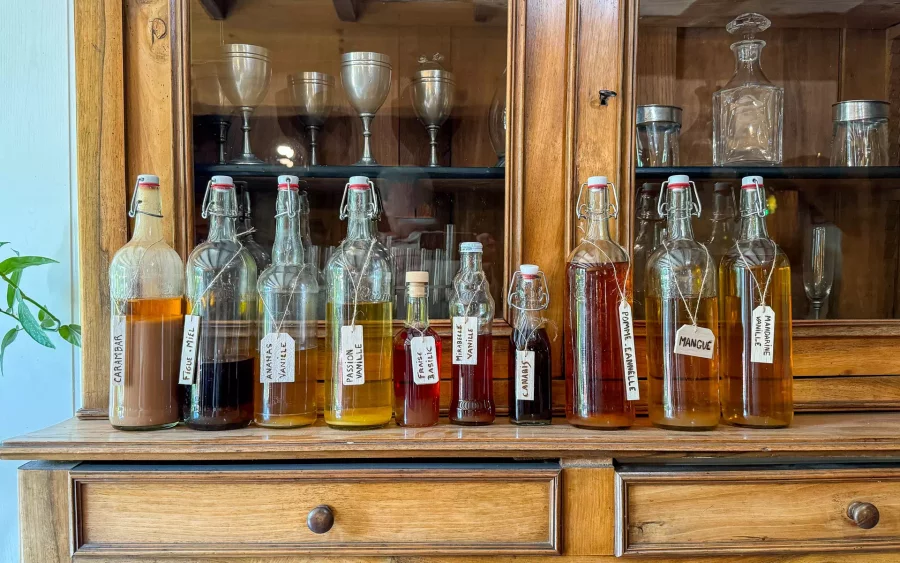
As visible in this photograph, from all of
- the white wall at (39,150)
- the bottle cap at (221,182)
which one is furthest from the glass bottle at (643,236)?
the white wall at (39,150)

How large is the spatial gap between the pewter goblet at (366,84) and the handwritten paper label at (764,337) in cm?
68

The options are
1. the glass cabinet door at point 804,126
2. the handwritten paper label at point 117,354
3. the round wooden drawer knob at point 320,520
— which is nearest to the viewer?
the round wooden drawer knob at point 320,520

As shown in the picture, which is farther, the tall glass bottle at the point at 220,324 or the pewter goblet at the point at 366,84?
the pewter goblet at the point at 366,84

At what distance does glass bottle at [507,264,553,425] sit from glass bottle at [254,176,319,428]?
323mm

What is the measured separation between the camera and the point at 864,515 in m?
0.85

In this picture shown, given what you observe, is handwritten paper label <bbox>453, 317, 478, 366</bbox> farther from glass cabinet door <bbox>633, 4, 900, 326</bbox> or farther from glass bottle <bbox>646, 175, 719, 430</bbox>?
glass cabinet door <bbox>633, 4, 900, 326</bbox>

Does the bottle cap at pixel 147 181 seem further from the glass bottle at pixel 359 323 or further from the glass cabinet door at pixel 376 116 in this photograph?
the glass bottle at pixel 359 323

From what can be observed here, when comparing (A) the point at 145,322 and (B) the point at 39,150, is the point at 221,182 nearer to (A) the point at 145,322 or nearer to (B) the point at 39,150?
(A) the point at 145,322

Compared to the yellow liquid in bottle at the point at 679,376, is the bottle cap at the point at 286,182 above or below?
above

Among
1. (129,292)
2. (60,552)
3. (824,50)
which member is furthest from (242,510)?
(824,50)

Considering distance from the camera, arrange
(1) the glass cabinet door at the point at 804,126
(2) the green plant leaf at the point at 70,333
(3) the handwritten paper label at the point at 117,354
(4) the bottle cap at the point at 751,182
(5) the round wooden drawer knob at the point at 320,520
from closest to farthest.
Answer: (5) the round wooden drawer knob at the point at 320,520
(3) the handwritten paper label at the point at 117,354
(4) the bottle cap at the point at 751,182
(1) the glass cabinet door at the point at 804,126
(2) the green plant leaf at the point at 70,333

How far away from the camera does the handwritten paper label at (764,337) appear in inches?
38.4

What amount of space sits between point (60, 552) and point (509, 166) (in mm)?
859

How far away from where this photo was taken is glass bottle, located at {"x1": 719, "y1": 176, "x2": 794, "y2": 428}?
98 cm
